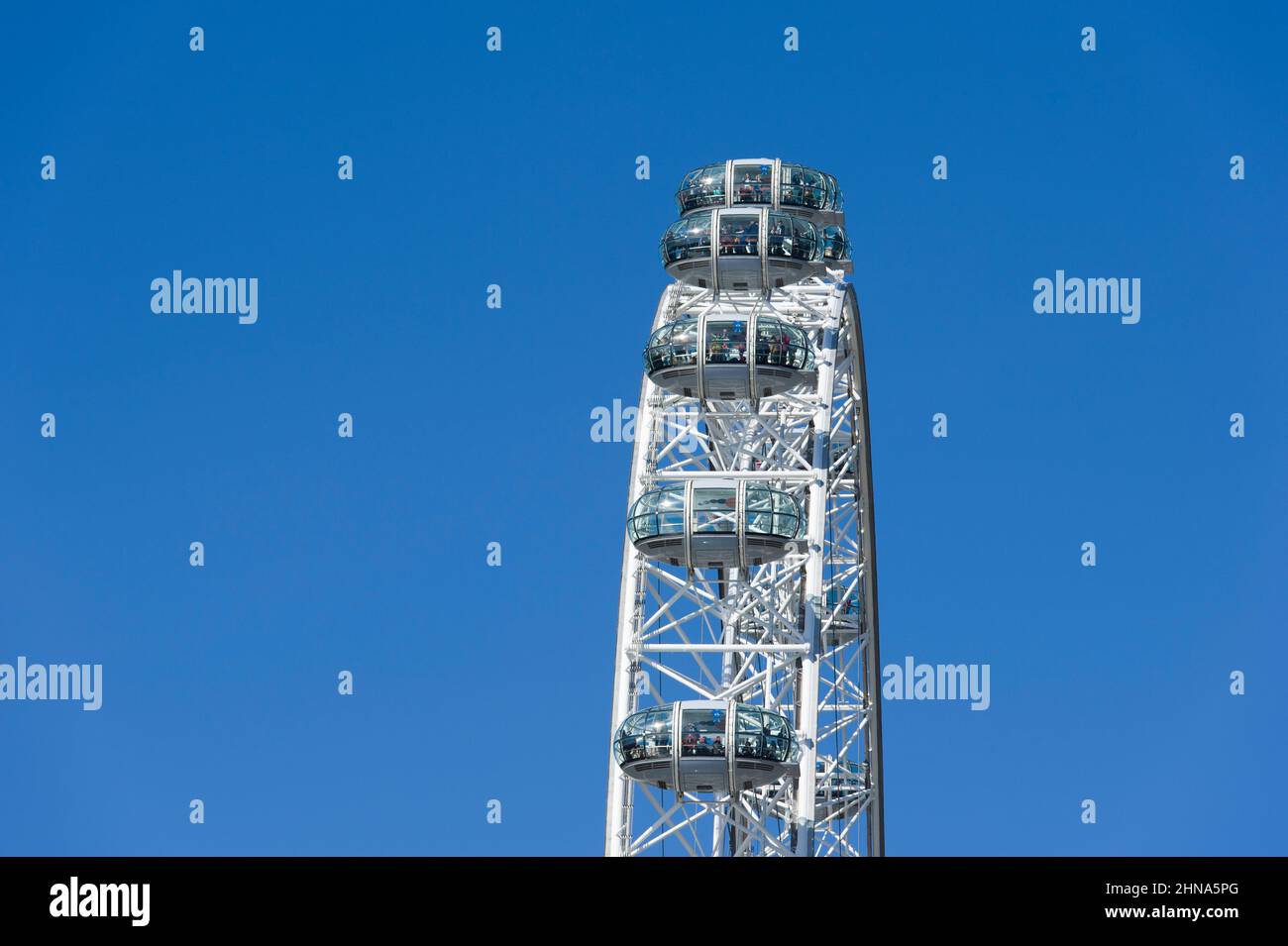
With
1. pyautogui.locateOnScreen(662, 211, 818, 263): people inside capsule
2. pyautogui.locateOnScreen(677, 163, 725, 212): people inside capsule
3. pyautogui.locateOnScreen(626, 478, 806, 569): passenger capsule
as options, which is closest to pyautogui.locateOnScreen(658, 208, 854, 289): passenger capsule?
pyautogui.locateOnScreen(662, 211, 818, 263): people inside capsule

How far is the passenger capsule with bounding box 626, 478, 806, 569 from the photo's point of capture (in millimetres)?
90875

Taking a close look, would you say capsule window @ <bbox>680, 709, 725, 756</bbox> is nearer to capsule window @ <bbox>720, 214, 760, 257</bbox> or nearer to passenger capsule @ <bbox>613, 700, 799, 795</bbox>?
passenger capsule @ <bbox>613, 700, 799, 795</bbox>

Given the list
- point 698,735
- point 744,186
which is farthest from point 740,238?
point 698,735

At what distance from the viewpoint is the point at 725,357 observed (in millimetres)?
94312

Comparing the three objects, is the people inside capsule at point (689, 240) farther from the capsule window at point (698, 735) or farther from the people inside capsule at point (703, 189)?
the capsule window at point (698, 735)

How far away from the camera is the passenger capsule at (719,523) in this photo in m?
90.9

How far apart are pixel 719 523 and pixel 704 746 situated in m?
7.36

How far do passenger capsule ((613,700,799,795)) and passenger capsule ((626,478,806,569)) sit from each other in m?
5.33

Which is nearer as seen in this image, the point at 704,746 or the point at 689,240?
the point at 704,746

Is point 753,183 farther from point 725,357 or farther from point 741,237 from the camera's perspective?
point 725,357

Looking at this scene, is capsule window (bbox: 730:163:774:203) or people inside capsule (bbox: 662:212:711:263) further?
capsule window (bbox: 730:163:774:203)

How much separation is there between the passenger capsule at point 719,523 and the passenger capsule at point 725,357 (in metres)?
3.77
